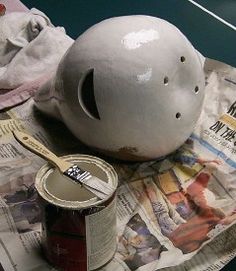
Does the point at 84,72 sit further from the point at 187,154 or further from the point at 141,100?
the point at 187,154

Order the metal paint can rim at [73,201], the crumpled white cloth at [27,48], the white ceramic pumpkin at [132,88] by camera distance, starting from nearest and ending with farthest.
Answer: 1. the metal paint can rim at [73,201]
2. the white ceramic pumpkin at [132,88]
3. the crumpled white cloth at [27,48]

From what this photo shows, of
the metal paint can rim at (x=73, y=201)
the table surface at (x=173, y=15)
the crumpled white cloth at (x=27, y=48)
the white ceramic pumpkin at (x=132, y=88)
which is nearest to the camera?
the metal paint can rim at (x=73, y=201)

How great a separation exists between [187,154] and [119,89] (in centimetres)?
19

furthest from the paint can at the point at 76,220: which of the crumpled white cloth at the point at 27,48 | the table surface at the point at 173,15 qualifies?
the table surface at the point at 173,15

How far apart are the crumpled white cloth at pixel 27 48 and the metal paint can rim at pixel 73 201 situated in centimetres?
39

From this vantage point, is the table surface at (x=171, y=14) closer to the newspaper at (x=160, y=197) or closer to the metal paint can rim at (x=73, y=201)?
the newspaper at (x=160, y=197)

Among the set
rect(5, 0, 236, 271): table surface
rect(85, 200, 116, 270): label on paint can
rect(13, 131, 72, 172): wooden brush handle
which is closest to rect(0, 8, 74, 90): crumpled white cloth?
rect(5, 0, 236, 271): table surface

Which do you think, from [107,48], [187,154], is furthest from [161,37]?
[187,154]

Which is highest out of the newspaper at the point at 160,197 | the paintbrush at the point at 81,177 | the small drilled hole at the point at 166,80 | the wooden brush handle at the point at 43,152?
the small drilled hole at the point at 166,80

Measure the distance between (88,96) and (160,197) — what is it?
19 cm

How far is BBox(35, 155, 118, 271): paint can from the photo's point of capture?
646 millimetres

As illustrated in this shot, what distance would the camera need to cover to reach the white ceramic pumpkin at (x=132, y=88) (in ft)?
2.61

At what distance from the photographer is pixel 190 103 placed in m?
0.84

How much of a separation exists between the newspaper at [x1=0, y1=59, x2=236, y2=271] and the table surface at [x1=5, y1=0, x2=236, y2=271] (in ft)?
1.07
